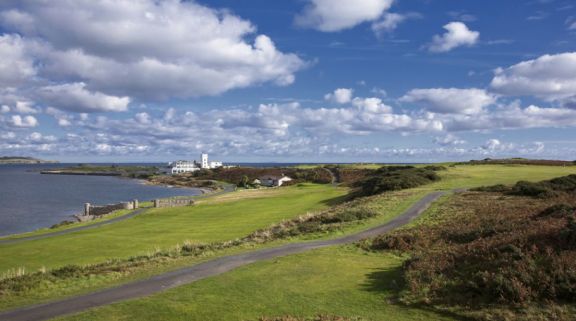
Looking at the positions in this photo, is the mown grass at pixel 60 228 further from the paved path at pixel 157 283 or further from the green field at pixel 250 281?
the paved path at pixel 157 283

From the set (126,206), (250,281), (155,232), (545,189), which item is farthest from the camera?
(126,206)

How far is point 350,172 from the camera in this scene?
5281 inches

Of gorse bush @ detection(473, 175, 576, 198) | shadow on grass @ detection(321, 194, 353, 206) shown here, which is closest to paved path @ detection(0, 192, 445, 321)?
gorse bush @ detection(473, 175, 576, 198)

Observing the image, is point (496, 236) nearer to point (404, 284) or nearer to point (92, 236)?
point (404, 284)

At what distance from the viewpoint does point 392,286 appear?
15.5 meters

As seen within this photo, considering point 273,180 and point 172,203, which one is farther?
point 273,180

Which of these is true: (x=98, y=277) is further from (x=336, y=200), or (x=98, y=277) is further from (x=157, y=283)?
(x=336, y=200)

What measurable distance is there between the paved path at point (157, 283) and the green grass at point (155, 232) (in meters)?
12.2

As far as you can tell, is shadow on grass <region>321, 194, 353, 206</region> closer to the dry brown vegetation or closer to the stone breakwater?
the stone breakwater

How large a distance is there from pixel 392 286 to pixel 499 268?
3579 mm

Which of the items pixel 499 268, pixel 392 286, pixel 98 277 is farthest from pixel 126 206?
pixel 499 268

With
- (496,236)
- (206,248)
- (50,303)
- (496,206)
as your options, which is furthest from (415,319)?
(496,206)

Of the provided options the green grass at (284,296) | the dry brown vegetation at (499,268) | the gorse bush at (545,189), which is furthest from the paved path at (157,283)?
the gorse bush at (545,189)

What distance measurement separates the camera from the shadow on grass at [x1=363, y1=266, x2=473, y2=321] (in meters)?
12.8
